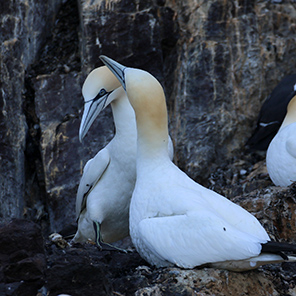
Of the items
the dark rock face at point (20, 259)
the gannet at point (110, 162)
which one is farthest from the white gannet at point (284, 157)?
the dark rock face at point (20, 259)

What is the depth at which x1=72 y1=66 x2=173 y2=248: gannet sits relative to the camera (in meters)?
4.85

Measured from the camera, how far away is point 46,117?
7082mm

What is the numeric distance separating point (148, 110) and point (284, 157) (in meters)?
1.97

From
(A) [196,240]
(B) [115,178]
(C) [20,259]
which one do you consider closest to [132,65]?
(B) [115,178]

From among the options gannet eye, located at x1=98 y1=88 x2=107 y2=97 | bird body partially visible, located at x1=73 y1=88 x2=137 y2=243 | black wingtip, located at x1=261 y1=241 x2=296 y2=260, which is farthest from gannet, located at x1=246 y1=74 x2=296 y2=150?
black wingtip, located at x1=261 y1=241 x2=296 y2=260

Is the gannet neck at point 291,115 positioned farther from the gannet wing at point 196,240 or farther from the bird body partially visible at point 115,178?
the gannet wing at point 196,240

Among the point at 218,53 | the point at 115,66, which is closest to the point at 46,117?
the point at 218,53

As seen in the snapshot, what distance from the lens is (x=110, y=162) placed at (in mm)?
5008

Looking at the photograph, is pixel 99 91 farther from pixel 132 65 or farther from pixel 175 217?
pixel 132 65

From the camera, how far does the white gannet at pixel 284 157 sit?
17.9 ft

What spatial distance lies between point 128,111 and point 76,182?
7.33 feet

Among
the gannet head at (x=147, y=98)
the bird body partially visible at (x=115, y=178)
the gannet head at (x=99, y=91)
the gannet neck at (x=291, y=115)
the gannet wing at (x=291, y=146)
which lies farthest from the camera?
the gannet neck at (x=291, y=115)

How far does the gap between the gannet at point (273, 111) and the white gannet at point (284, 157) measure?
4.52 ft

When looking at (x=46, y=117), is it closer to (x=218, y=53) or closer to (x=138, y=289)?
(x=218, y=53)
